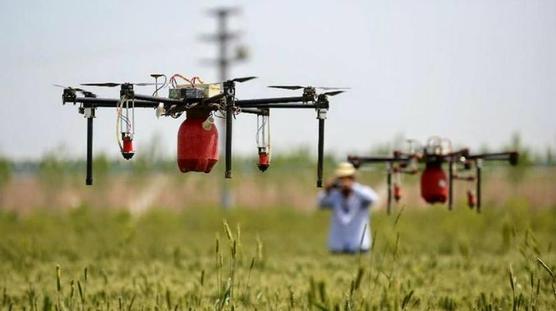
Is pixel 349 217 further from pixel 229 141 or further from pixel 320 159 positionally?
pixel 229 141

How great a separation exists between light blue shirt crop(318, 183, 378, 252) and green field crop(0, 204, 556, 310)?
390 millimetres

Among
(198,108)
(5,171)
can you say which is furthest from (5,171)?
(198,108)

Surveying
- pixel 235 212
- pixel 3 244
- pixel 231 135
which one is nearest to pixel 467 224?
pixel 235 212

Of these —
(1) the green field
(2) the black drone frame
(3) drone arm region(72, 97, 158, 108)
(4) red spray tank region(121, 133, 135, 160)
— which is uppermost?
(3) drone arm region(72, 97, 158, 108)

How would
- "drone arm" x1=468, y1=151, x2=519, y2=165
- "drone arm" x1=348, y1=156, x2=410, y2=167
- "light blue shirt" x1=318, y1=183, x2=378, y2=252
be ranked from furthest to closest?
"light blue shirt" x1=318, y1=183, x2=378, y2=252 < "drone arm" x1=348, y1=156, x2=410, y2=167 < "drone arm" x1=468, y1=151, x2=519, y2=165

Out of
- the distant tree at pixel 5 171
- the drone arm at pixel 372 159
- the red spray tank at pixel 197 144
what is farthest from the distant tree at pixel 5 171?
the red spray tank at pixel 197 144

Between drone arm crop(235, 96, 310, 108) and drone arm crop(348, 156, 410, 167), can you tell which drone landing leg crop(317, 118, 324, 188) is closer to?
drone arm crop(235, 96, 310, 108)

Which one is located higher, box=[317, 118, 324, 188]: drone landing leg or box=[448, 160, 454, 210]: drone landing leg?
box=[317, 118, 324, 188]: drone landing leg

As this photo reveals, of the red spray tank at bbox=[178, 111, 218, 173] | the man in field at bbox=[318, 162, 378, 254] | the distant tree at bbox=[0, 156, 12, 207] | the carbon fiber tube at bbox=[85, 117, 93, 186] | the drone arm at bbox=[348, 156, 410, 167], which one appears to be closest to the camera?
the carbon fiber tube at bbox=[85, 117, 93, 186]

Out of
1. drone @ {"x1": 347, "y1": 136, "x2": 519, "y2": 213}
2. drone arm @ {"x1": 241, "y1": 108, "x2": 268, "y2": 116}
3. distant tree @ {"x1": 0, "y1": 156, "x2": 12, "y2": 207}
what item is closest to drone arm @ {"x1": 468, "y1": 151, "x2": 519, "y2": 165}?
drone @ {"x1": 347, "y1": 136, "x2": 519, "y2": 213}

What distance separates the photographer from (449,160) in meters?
10.8

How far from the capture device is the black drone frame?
34.9 ft

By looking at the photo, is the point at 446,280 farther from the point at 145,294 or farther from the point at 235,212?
the point at 235,212

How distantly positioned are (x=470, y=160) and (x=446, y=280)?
4.51 feet
